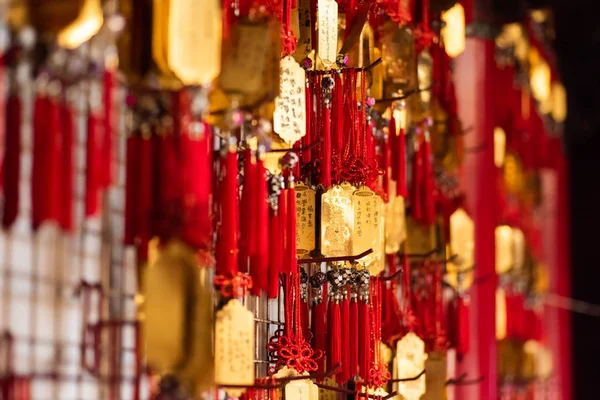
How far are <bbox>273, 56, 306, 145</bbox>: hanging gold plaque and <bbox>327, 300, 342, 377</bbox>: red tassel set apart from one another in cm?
50

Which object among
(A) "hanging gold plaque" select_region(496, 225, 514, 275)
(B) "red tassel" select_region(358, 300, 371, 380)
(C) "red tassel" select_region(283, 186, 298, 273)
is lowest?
(B) "red tassel" select_region(358, 300, 371, 380)

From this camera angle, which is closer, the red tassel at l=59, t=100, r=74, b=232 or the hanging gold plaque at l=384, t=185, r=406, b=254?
the red tassel at l=59, t=100, r=74, b=232

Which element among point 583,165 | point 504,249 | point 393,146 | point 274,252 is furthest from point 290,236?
point 583,165

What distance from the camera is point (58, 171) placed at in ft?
6.34

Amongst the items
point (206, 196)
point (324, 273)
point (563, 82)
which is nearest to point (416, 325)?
point (324, 273)

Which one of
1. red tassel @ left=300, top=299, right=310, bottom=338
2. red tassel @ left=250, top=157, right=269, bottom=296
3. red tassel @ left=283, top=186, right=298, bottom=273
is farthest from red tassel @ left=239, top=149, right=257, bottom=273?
red tassel @ left=300, top=299, right=310, bottom=338

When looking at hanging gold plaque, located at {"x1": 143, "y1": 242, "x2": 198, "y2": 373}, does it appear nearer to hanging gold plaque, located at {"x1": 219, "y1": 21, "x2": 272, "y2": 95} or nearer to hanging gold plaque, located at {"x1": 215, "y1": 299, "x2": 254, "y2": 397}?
hanging gold plaque, located at {"x1": 215, "y1": 299, "x2": 254, "y2": 397}

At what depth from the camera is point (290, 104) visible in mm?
2619

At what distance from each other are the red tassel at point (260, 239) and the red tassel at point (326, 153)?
12.8 inches

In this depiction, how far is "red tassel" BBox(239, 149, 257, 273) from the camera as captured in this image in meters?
2.39

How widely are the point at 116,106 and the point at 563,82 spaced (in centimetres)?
380

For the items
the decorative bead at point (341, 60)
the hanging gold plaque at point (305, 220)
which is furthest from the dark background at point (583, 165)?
the hanging gold plaque at point (305, 220)

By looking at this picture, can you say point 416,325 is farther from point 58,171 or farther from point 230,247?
point 58,171

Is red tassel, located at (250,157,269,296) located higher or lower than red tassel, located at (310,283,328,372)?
higher
